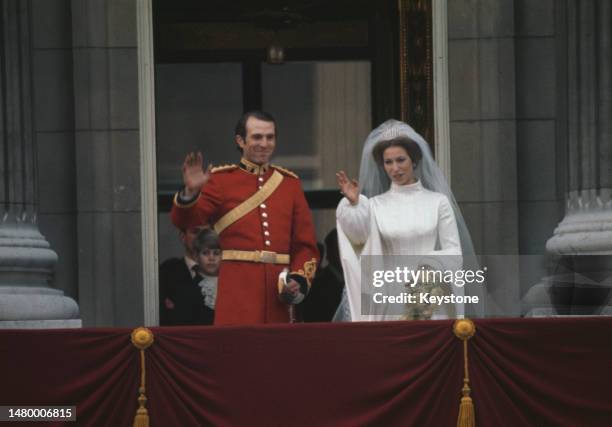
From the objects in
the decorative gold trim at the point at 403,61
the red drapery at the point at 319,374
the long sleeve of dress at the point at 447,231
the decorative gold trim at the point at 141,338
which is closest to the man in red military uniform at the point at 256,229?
the long sleeve of dress at the point at 447,231

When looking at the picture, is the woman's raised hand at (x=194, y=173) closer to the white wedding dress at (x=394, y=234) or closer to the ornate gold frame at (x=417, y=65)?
the white wedding dress at (x=394, y=234)

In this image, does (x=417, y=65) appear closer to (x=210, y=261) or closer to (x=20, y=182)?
(x=210, y=261)

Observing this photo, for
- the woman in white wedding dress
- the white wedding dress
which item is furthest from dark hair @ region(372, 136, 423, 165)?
the white wedding dress

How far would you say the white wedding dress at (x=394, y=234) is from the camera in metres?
10.8

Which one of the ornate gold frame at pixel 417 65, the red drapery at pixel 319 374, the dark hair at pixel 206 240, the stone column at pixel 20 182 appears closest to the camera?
the red drapery at pixel 319 374

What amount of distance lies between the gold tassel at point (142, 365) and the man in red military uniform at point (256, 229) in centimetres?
146

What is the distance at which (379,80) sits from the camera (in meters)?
15.9

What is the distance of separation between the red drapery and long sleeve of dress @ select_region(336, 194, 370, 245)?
1.24 meters

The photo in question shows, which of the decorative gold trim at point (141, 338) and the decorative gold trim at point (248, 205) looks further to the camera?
the decorative gold trim at point (248, 205)

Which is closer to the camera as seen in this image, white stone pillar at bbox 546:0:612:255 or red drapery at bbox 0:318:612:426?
red drapery at bbox 0:318:612:426

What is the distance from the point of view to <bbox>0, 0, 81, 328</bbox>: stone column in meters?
11.7

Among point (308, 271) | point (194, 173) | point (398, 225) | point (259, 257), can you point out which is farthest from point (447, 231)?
point (194, 173)

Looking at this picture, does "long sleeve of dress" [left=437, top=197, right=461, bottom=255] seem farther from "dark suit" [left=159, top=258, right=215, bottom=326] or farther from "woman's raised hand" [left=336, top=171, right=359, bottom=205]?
"dark suit" [left=159, top=258, right=215, bottom=326]

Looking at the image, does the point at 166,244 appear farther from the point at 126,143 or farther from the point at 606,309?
the point at 606,309
